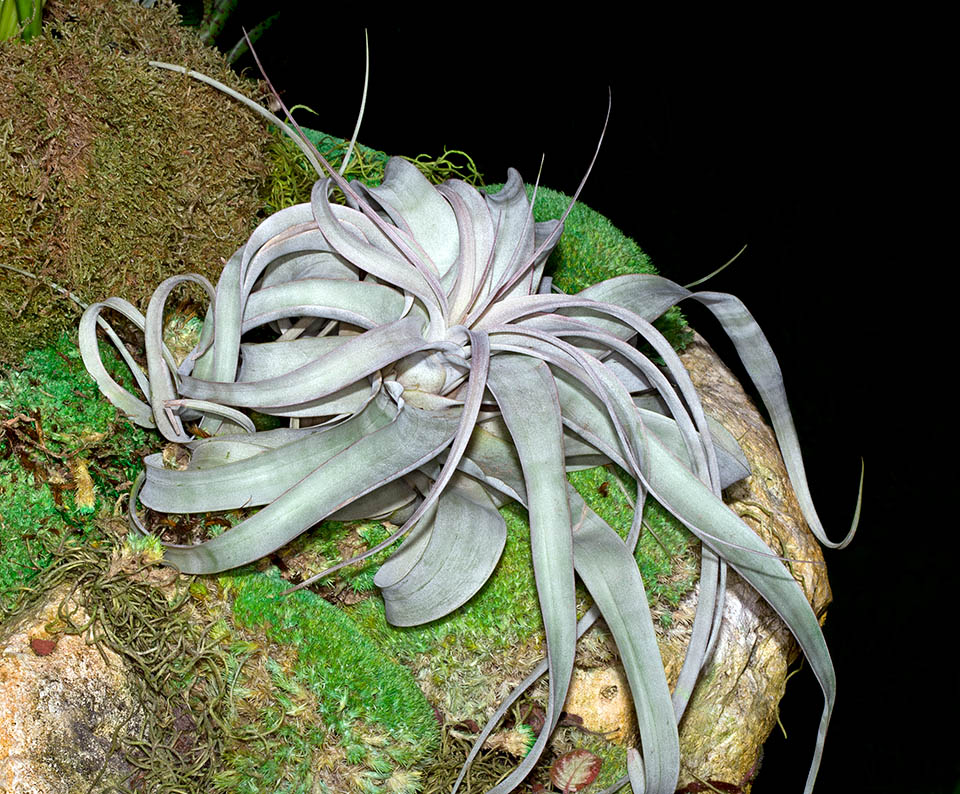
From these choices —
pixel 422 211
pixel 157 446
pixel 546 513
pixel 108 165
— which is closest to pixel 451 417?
pixel 546 513

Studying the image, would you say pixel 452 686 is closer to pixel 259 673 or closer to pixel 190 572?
pixel 259 673

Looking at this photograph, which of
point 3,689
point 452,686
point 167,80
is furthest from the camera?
point 167,80

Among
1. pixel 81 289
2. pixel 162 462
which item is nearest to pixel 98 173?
pixel 81 289

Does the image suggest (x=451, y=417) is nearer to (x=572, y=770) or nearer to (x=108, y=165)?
(x=572, y=770)

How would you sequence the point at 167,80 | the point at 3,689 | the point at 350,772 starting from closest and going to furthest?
the point at 3,689, the point at 350,772, the point at 167,80

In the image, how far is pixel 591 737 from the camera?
1410 millimetres

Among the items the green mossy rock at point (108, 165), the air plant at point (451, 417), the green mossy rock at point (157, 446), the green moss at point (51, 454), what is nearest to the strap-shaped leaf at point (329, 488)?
the air plant at point (451, 417)

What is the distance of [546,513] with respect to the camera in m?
1.22

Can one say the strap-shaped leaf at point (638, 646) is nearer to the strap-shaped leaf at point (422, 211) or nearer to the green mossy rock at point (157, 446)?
the green mossy rock at point (157, 446)

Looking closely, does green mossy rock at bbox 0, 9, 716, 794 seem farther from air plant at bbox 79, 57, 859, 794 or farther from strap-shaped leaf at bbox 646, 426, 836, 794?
strap-shaped leaf at bbox 646, 426, 836, 794

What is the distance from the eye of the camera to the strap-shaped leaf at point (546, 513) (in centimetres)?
117

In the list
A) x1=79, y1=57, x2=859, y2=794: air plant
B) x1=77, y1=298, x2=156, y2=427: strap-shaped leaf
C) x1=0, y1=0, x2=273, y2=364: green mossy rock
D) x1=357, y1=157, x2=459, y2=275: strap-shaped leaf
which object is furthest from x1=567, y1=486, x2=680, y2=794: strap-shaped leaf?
x1=0, y1=0, x2=273, y2=364: green mossy rock

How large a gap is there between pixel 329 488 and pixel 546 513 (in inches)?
12.8

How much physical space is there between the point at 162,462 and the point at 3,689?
0.40 metres
